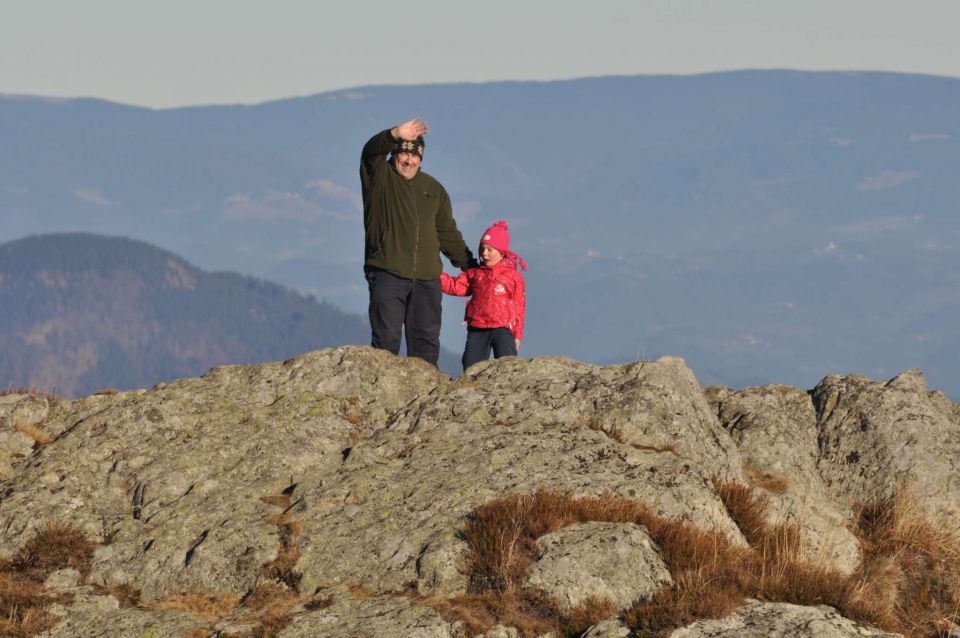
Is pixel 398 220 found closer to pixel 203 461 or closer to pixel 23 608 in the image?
pixel 203 461

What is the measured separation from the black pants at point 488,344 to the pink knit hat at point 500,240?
1.06 metres

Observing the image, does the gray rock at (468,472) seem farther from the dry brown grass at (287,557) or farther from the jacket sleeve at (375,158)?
the jacket sleeve at (375,158)

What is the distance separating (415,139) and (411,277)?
6.04 ft

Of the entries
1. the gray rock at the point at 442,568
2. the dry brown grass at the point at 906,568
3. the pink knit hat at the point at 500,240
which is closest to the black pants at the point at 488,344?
the pink knit hat at the point at 500,240

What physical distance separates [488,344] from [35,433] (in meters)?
6.64

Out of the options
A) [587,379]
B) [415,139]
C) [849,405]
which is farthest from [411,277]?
[849,405]

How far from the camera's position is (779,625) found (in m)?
8.03

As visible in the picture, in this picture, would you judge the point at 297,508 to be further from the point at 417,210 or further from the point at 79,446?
the point at 417,210

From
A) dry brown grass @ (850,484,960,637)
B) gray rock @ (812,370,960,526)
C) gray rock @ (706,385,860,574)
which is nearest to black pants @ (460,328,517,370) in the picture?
gray rock @ (706,385,860,574)

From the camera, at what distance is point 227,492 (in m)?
10.8

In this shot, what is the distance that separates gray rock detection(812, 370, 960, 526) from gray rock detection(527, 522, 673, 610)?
13.8ft

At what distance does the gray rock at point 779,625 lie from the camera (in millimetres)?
7918

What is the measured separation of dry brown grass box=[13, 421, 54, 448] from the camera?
12172 mm

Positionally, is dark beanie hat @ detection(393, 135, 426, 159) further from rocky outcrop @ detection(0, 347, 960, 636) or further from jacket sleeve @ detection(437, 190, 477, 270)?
rocky outcrop @ detection(0, 347, 960, 636)
